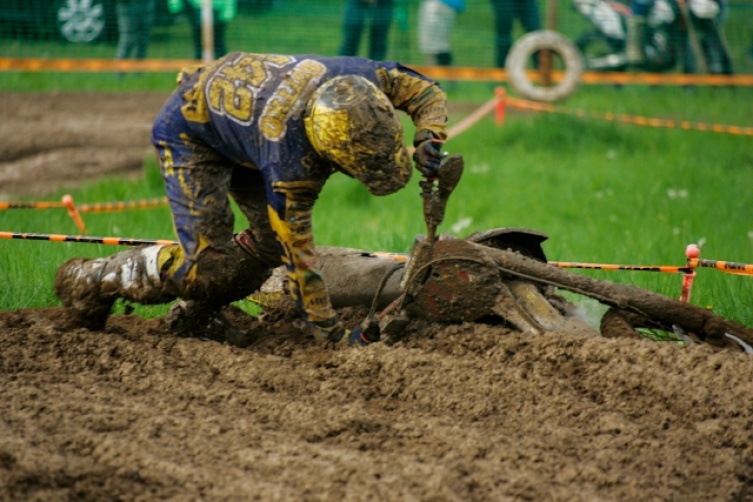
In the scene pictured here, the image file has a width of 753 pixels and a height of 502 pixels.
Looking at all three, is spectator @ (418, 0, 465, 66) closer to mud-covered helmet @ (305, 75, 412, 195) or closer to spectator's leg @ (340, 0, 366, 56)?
spectator's leg @ (340, 0, 366, 56)

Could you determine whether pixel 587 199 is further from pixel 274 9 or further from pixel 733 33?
pixel 733 33

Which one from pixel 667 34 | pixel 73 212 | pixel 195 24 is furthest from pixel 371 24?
pixel 73 212

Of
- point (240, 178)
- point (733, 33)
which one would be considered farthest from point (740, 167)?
point (240, 178)

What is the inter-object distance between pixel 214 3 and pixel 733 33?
25.6 feet

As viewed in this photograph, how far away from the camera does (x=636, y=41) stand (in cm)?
1441

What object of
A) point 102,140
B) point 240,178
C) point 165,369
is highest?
point 240,178

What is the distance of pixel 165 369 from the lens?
482 centimetres

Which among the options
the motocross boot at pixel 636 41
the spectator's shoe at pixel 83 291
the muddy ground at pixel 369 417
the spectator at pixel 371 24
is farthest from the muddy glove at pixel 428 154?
the motocross boot at pixel 636 41

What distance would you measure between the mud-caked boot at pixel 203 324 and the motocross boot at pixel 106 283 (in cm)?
21

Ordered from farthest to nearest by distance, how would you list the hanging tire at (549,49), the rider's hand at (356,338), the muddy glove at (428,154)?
the hanging tire at (549,49) → the rider's hand at (356,338) → the muddy glove at (428,154)

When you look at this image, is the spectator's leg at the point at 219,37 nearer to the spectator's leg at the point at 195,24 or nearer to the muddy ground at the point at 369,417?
the spectator's leg at the point at 195,24

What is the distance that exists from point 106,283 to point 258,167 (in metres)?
1.04

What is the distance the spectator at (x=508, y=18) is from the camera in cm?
1380

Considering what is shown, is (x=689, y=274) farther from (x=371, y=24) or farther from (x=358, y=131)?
(x=371, y=24)
